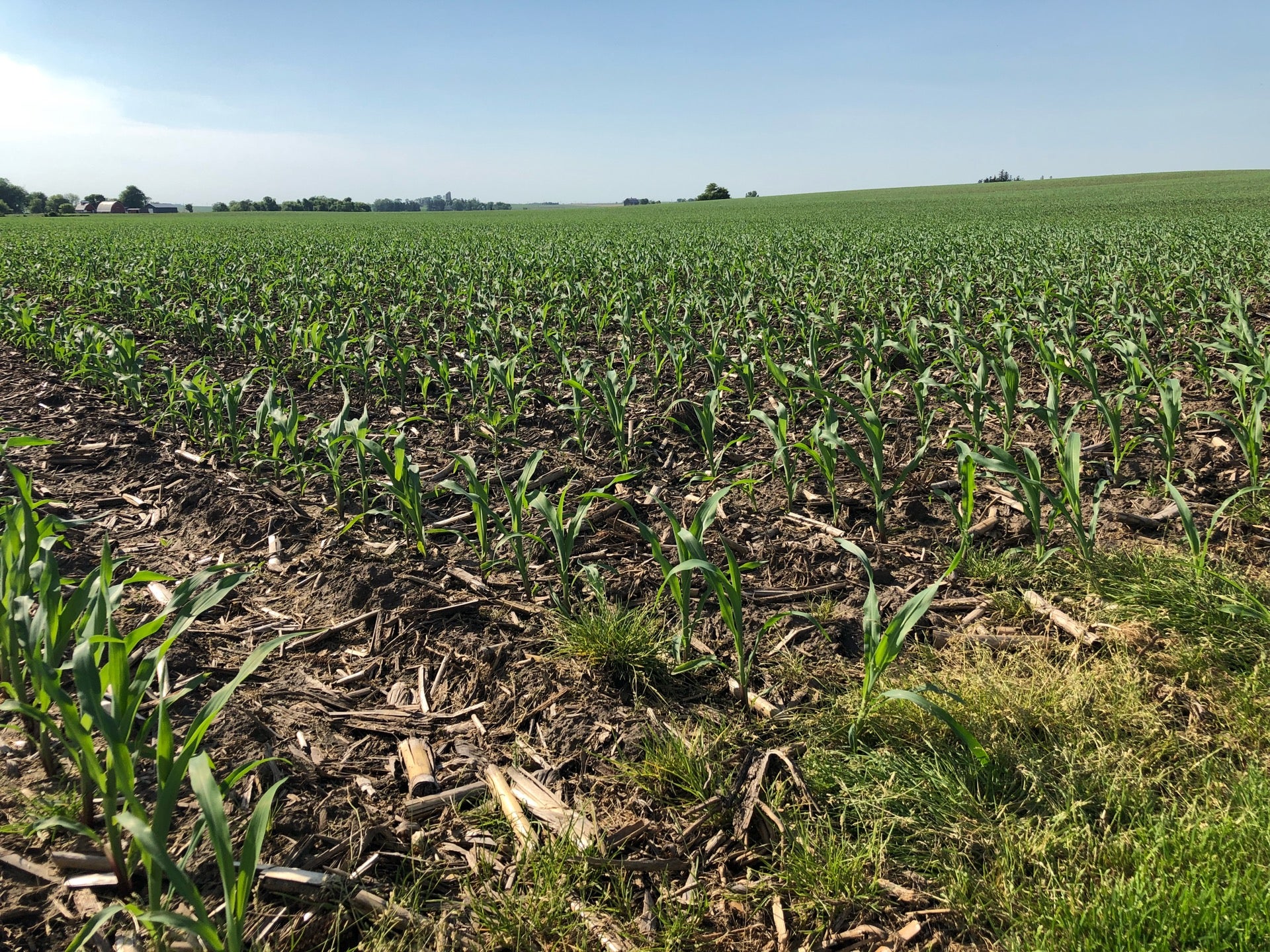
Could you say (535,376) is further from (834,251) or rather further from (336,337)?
(834,251)

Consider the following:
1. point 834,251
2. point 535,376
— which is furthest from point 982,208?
point 535,376

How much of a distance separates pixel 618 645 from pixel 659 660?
17 cm

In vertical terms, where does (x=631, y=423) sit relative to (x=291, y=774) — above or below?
above

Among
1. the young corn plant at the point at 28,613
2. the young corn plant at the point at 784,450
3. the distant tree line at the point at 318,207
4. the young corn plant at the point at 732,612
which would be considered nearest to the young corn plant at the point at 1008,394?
the young corn plant at the point at 784,450

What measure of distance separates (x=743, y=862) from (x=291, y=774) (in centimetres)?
139

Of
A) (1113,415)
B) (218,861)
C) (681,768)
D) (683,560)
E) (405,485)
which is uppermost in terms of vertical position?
(1113,415)

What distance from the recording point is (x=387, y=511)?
3.79m

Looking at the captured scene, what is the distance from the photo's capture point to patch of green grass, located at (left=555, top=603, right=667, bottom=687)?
9.12 feet

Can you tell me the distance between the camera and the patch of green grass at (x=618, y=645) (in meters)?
2.78

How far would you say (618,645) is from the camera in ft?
9.24

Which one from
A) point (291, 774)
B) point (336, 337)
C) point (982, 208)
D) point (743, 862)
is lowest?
point (743, 862)

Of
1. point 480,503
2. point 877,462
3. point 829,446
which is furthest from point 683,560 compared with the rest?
point 829,446

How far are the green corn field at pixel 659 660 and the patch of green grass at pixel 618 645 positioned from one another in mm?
16

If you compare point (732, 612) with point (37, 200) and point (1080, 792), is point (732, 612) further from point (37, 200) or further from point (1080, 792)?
point (37, 200)
